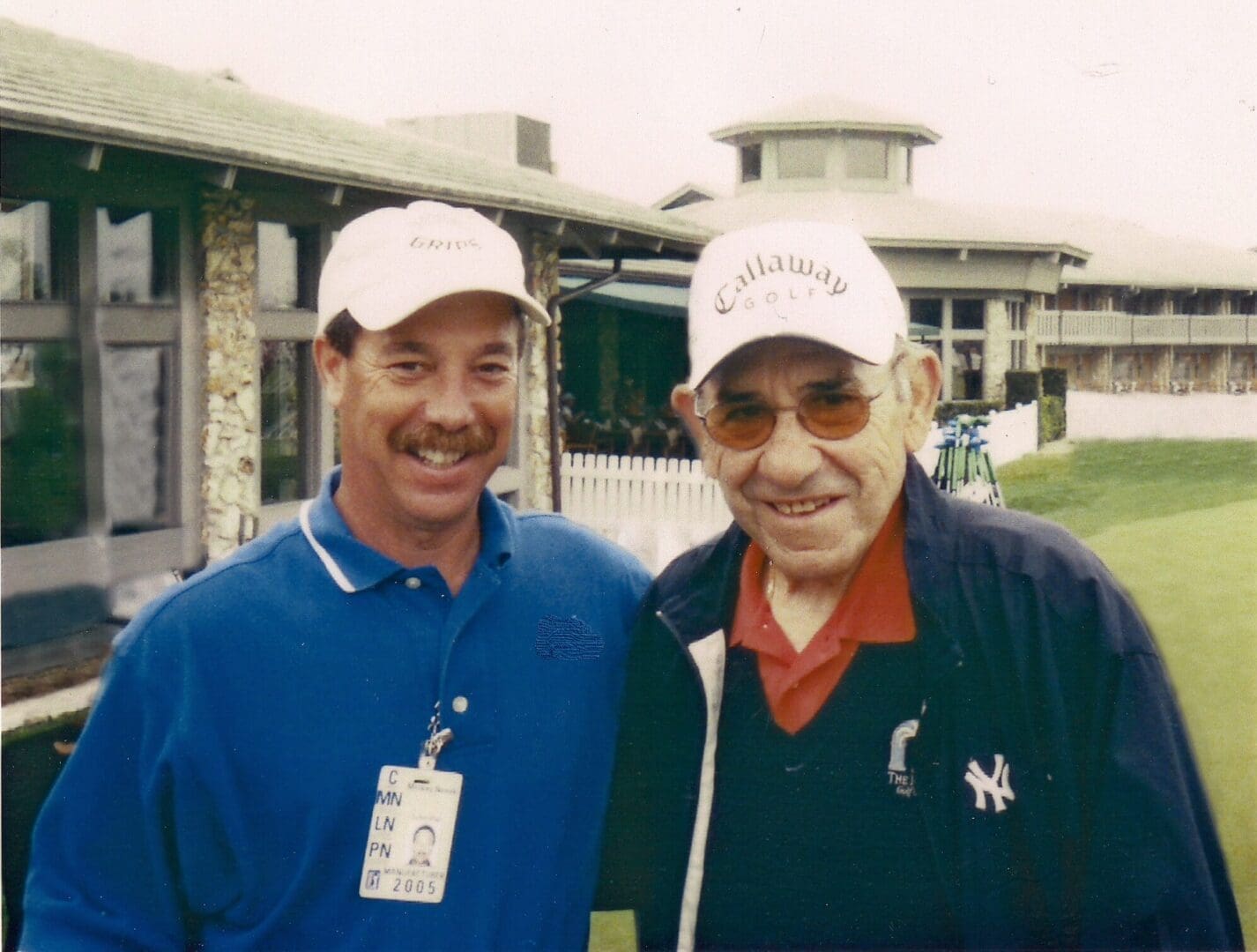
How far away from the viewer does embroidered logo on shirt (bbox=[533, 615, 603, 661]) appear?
6.36 ft

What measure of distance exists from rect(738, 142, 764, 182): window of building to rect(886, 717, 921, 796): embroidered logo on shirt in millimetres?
3138

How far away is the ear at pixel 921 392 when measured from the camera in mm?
1775

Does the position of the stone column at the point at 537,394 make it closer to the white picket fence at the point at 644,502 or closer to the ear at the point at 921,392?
the white picket fence at the point at 644,502

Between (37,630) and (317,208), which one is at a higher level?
(317,208)

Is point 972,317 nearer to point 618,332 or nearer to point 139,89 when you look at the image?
point 139,89

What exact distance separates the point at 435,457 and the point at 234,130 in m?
3.11

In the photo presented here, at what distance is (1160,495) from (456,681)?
453 centimetres

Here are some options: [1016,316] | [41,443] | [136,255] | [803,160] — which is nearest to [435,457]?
[41,443]

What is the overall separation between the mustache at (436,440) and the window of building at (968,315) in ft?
14.7

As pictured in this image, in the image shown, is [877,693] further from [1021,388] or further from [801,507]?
[1021,388]

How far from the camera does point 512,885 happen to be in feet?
5.97

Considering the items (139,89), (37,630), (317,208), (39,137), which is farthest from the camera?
(317,208)

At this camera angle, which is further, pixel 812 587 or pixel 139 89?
pixel 139 89

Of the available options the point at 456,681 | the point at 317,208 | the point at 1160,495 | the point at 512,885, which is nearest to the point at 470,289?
the point at 456,681
